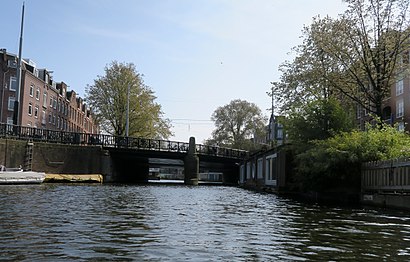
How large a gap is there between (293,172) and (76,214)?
2039cm

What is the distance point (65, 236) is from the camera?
902 cm

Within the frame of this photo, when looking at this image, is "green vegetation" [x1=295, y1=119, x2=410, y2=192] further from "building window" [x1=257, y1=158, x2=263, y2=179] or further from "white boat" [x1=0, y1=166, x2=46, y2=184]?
"white boat" [x1=0, y1=166, x2=46, y2=184]

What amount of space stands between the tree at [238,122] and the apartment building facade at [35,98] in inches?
1021

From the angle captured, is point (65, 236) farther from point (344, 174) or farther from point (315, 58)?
point (315, 58)

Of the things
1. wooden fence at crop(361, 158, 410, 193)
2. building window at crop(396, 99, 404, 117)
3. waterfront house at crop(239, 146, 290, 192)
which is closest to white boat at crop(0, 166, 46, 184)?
waterfront house at crop(239, 146, 290, 192)

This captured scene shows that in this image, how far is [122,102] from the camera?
62344 mm

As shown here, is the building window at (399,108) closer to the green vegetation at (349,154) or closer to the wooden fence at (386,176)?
the green vegetation at (349,154)

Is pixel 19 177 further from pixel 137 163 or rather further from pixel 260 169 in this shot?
pixel 137 163

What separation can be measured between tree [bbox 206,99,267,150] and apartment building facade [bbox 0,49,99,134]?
25.9m

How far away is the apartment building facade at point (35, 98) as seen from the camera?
58875 millimetres

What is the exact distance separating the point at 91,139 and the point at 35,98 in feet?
61.3

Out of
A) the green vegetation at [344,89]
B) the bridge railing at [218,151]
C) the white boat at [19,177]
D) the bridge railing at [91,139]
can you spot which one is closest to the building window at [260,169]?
the green vegetation at [344,89]

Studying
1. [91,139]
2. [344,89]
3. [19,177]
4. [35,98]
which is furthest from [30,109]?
[344,89]

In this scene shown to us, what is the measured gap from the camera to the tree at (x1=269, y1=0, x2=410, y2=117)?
30.2 metres
